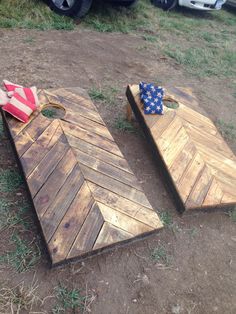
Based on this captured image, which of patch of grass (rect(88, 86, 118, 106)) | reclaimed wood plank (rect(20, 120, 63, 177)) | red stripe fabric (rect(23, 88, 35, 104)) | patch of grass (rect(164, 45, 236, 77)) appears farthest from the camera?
patch of grass (rect(164, 45, 236, 77))

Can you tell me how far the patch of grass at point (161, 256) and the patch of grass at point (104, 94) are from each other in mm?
1998

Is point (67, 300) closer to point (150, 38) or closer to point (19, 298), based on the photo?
point (19, 298)

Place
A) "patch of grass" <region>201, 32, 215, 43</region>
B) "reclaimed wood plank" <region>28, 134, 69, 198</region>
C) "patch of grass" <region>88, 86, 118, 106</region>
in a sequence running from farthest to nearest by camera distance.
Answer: "patch of grass" <region>201, 32, 215, 43</region>, "patch of grass" <region>88, 86, 118, 106</region>, "reclaimed wood plank" <region>28, 134, 69, 198</region>

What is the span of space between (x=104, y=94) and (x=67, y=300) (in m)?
2.60

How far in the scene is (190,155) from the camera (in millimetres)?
2953

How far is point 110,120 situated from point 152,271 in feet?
6.08

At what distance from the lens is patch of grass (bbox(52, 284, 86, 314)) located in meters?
2.01

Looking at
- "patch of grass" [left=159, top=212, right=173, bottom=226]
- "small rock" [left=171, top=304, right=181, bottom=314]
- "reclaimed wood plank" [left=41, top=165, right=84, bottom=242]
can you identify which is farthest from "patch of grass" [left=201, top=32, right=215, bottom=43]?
"small rock" [left=171, top=304, right=181, bottom=314]

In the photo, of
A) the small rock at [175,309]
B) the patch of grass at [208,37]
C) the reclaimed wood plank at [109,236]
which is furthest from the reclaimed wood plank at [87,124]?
the patch of grass at [208,37]

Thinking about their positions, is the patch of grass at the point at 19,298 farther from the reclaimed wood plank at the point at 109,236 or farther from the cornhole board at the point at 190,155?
the cornhole board at the point at 190,155

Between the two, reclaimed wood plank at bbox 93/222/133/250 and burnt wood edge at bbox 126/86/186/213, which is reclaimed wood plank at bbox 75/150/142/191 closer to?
burnt wood edge at bbox 126/86/186/213

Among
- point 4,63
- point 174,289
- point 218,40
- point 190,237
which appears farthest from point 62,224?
point 218,40

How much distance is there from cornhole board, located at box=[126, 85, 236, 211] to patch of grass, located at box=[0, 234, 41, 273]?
1.18m

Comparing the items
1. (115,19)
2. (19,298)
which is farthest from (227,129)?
(115,19)
